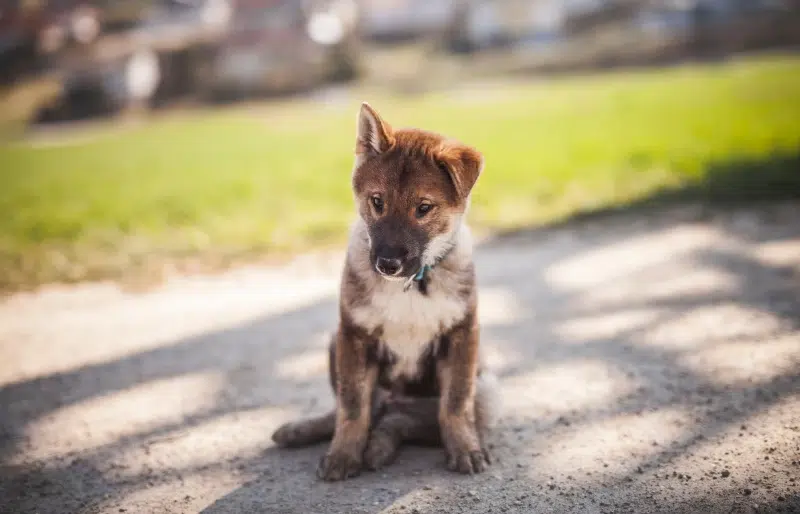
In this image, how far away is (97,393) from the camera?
4523mm

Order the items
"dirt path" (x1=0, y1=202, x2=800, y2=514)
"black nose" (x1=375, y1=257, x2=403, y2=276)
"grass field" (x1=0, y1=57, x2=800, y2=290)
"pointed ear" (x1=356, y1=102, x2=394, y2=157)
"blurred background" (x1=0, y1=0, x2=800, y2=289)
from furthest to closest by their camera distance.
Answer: "blurred background" (x1=0, y1=0, x2=800, y2=289)
"grass field" (x1=0, y1=57, x2=800, y2=290)
"pointed ear" (x1=356, y1=102, x2=394, y2=157)
"dirt path" (x1=0, y1=202, x2=800, y2=514)
"black nose" (x1=375, y1=257, x2=403, y2=276)

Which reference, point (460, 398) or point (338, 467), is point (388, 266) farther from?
point (338, 467)

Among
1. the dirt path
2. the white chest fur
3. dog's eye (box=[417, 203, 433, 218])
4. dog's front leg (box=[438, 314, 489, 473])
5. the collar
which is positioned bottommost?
the dirt path

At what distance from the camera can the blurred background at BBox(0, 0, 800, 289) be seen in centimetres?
926

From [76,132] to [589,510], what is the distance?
2869cm

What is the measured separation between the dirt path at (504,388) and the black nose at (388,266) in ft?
3.67

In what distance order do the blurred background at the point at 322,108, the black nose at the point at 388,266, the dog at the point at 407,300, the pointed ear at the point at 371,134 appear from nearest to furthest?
the black nose at the point at 388,266 → the dog at the point at 407,300 → the pointed ear at the point at 371,134 → the blurred background at the point at 322,108

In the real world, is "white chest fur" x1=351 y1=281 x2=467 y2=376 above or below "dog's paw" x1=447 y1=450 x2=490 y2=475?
above

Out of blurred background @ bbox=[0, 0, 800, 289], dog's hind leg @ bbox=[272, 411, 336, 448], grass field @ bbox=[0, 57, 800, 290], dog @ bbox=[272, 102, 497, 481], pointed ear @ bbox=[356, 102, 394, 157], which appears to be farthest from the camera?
blurred background @ bbox=[0, 0, 800, 289]

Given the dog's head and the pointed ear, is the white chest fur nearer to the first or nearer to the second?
the dog's head

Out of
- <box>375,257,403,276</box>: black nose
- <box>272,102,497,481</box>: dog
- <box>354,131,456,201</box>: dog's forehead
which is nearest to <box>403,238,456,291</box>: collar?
<box>272,102,497,481</box>: dog

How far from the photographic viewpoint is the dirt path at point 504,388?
318cm

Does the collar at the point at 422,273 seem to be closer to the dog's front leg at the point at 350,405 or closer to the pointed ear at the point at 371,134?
the dog's front leg at the point at 350,405

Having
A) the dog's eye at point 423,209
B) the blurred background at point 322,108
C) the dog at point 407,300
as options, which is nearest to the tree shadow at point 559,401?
the dog at point 407,300
